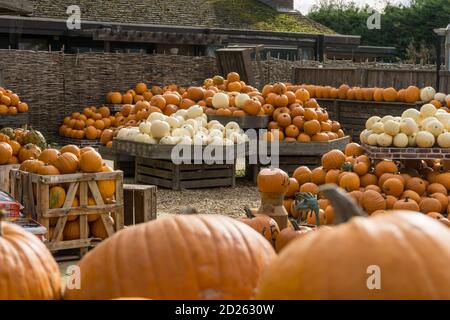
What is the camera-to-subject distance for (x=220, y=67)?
60.6 feet

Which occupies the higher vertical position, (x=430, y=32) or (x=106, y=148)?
(x=430, y=32)

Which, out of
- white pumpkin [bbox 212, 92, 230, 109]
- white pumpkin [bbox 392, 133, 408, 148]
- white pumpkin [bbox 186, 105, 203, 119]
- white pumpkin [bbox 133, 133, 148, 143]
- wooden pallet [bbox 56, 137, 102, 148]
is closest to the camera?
white pumpkin [bbox 392, 133, 408, 148]

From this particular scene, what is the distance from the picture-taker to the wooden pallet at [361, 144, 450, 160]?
819 centimetres

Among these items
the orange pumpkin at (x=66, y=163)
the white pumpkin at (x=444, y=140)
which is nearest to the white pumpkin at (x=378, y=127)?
the white pumpkin at (x=444, y=140)

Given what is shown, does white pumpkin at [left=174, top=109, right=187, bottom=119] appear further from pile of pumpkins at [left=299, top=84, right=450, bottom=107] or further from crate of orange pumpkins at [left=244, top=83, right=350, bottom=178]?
pile of pumpkins at [left=299, top=84, right=450, bottom=107]

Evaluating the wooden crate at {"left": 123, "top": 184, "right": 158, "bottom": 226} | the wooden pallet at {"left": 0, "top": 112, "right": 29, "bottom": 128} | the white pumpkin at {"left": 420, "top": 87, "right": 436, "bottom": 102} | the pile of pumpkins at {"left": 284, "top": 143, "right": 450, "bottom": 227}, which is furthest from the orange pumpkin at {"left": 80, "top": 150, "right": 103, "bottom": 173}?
the white pumpkin at {"left": 420, "top": 87, "right": 436, "bottom": 102}

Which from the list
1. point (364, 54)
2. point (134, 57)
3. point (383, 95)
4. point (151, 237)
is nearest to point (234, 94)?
point (383, 95)

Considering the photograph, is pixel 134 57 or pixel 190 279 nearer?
pixel 190 279

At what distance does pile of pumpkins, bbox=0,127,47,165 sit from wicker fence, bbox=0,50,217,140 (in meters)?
8.40

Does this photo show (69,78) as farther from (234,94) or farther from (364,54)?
(364,54)

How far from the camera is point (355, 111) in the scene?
55.4ft

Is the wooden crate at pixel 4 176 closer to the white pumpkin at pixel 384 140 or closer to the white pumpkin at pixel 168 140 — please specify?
the white pumpkin at pixel 168 140

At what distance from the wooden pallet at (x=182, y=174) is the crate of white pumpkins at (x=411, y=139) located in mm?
3724
